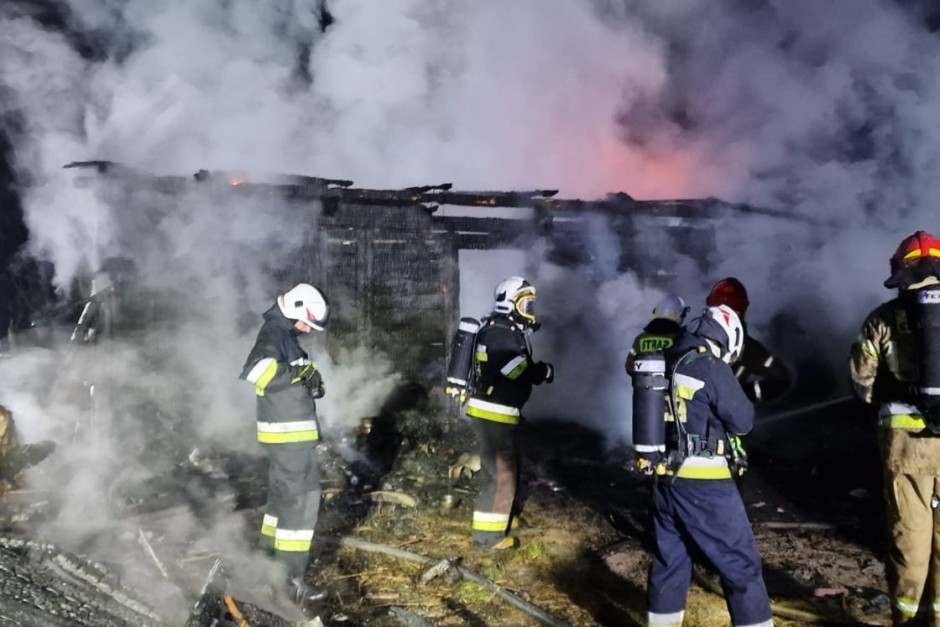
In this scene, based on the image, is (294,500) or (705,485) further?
(294,500)

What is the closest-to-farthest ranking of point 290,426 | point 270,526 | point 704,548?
point 704,548, point 290,426, point 270,526

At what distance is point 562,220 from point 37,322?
1103cm

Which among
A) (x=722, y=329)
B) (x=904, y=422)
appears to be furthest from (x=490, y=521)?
(x=904, y=422)

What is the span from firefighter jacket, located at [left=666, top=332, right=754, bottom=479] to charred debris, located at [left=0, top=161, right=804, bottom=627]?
171 cm

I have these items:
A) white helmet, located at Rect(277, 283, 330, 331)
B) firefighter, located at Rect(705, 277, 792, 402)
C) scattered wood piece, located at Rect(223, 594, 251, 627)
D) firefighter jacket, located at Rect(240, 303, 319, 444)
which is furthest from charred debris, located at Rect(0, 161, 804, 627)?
firefighter, located at Rect(705, 277, 792, 402)

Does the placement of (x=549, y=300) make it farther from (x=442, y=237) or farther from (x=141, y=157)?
(x=141, y=157)

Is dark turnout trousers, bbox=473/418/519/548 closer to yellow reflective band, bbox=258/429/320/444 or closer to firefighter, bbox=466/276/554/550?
firefighter, bbox=466/276/554/550

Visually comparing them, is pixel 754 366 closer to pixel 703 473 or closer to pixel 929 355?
pixel 929 355

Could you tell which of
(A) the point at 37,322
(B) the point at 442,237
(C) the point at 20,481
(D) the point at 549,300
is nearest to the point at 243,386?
(C) the point at 20,481

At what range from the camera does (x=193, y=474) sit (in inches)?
320

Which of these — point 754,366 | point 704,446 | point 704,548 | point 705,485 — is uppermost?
point 754,366

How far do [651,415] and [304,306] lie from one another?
2.70m

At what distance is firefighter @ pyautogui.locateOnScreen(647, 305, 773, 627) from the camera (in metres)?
3.40

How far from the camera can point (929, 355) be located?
3.47 m
